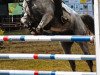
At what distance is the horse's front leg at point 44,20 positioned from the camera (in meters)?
6.58

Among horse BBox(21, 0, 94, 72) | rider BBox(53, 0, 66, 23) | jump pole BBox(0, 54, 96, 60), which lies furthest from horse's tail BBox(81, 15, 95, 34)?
jump pole BBox(0, 54, 96, 60)

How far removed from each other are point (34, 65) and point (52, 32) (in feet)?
10.9

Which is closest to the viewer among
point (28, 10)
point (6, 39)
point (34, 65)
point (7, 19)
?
point (6, 39)

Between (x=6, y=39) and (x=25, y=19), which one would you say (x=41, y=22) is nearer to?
(x=25, y=19)

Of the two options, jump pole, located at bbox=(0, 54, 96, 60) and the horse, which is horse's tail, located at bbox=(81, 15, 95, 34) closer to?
the horse

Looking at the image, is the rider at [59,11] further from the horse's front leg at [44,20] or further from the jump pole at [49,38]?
the jump pole at [49,38]

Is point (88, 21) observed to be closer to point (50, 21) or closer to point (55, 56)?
point (50, 21)

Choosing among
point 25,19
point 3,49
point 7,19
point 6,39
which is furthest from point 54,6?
point 7,19

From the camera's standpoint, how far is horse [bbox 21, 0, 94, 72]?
659cm

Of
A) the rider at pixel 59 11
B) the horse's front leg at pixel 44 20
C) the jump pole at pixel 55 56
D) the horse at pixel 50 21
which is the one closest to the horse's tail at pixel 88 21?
the horse at pixel 50 21

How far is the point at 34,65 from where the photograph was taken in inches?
412

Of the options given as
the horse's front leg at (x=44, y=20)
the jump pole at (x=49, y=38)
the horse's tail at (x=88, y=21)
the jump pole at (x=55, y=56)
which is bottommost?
the horse's tail at (x=88, y=21)

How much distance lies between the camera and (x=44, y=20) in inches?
263

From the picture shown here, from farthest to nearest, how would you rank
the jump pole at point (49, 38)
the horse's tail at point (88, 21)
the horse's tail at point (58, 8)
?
the horse's tail at point (88, 21) < the horse's tail at point (58, 8) < the jump pole at point (49, 38)
